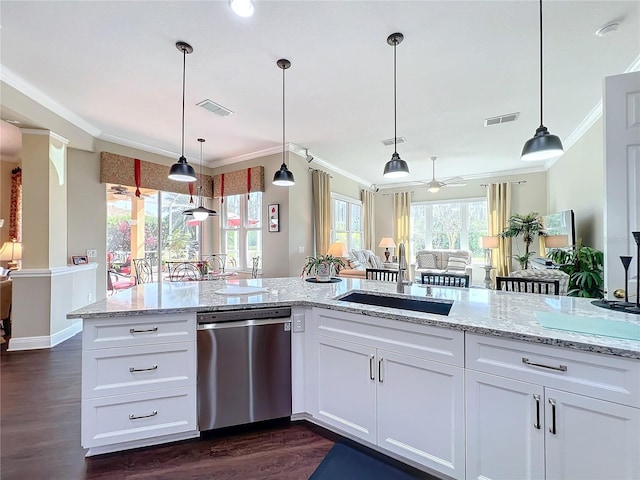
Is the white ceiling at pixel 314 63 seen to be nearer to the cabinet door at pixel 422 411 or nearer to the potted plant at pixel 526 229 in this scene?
the potted plant at pixel 526 229

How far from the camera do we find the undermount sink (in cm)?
183

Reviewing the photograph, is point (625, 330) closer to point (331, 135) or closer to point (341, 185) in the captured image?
point (331, 135)

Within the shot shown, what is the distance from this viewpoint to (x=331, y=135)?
183 inches

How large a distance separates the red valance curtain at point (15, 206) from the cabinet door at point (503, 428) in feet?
24.4

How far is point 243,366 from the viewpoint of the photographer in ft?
6.42

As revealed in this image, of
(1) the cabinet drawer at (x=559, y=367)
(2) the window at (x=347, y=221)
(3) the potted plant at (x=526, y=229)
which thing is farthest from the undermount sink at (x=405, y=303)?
(3) the potted plant at (x=526, y=229)

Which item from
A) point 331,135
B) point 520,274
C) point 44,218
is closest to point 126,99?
point 44,218

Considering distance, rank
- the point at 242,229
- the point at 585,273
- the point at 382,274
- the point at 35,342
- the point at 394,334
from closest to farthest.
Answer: the point at 394,334 → the point at 585,273 → the point at 35,342 → the point at 382,274 → the point at 242,229

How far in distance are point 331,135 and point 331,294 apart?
10.6 ft

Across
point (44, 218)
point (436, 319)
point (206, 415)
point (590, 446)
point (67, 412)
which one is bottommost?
point (67, 412)

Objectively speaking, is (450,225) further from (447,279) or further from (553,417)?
(553,417)

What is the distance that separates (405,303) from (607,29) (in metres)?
2.73

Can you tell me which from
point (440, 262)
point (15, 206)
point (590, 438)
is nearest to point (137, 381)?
point (590, 438)

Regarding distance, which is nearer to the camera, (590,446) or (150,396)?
(590,446)
